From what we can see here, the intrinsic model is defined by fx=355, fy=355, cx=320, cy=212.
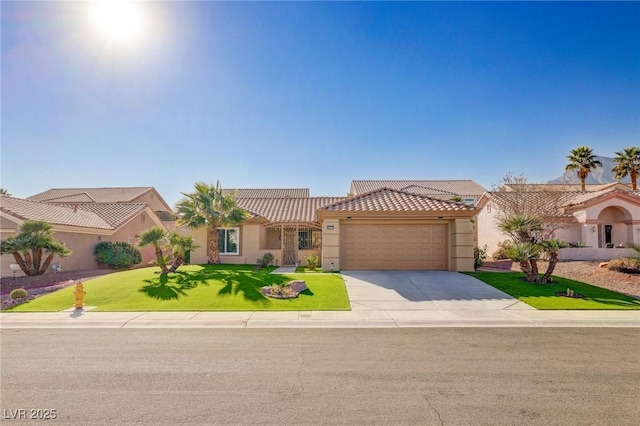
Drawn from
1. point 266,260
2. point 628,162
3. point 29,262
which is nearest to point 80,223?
point 29,262

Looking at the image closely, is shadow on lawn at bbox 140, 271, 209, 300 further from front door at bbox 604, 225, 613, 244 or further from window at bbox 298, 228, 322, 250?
front door at bbox 604, 225, 613, 244

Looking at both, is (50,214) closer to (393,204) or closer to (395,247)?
(393,204)

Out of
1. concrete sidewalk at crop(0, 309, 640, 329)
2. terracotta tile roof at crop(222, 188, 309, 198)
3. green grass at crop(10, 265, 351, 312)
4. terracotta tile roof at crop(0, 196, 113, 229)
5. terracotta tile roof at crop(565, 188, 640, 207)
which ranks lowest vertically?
concrete sidewalk at crop(0, 309, 640, 329)

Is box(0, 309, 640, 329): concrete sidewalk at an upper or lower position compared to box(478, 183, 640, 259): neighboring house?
lower

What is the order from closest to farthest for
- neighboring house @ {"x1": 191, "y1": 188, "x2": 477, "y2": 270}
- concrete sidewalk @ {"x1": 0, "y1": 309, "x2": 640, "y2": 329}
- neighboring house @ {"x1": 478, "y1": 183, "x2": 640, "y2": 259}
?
concrete sidewalk @ {"x1": 0, "y1": 309, "x2": 640, "y2": 329} < neighboring house @ {"x1": 191, "y1": 188, "x2": 477, "y2": 270} < neighboring house @ {"x1": 478, "y1": 183, "x2": 640, "y2": 259}

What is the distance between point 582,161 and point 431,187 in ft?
55.4

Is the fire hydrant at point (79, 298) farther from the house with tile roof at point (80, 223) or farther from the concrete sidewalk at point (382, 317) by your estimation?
the house with tile roof at point (80, 223)

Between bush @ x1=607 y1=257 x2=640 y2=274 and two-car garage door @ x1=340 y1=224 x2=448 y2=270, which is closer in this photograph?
bush @ x1=607 y1=257 x2=640 y2=274

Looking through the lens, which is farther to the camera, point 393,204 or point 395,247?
point 393,204

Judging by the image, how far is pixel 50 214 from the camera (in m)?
21.4

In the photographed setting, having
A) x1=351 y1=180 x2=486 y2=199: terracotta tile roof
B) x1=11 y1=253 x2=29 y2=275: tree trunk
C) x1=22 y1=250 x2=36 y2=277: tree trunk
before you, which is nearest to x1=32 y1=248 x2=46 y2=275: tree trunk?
x1=22 y1=250 x2=36 y2=277: tree trunk

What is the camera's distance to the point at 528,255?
14.5 m

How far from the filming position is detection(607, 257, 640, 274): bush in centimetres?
1577

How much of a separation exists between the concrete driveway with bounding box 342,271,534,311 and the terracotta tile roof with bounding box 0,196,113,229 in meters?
16.8
